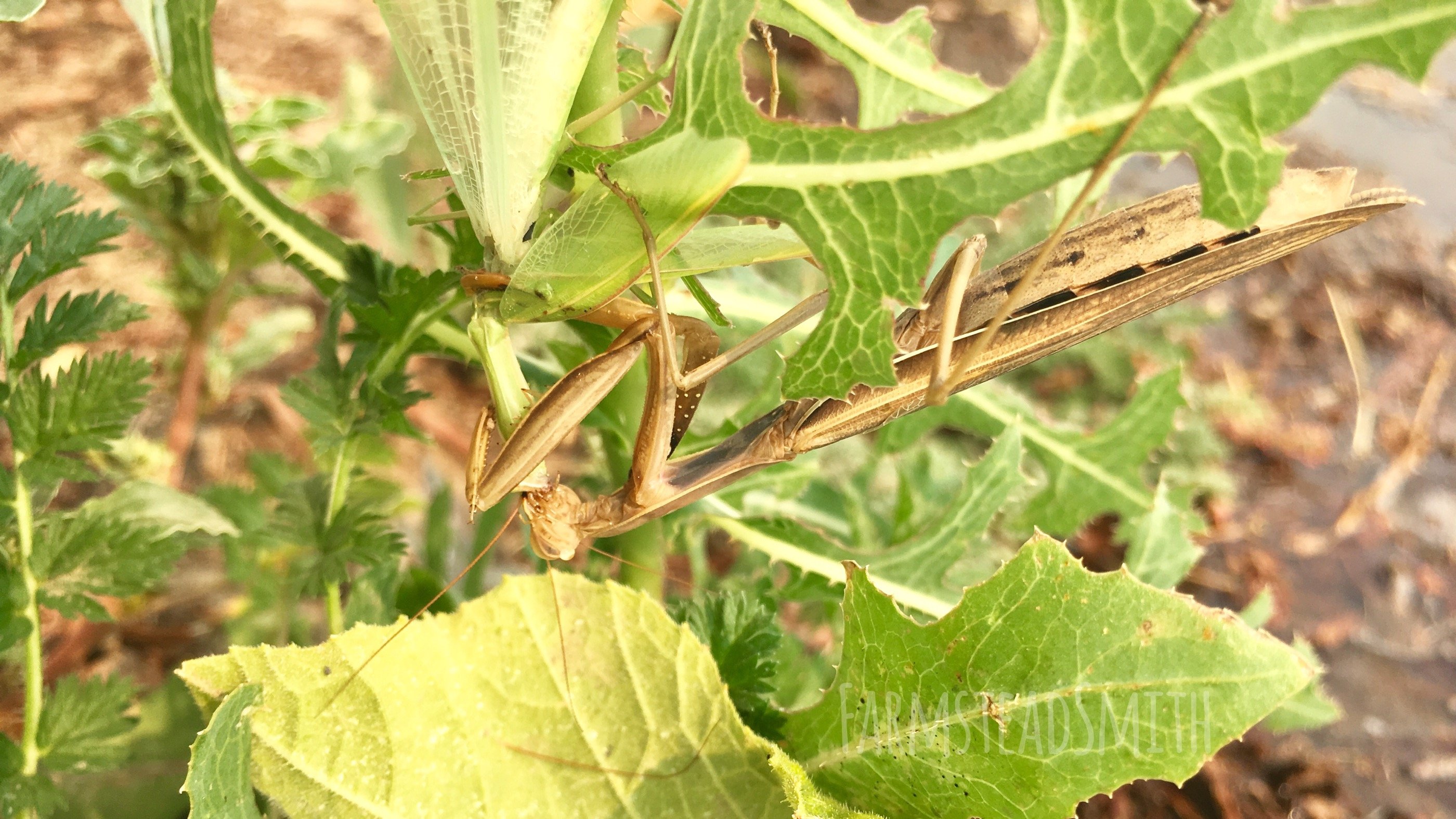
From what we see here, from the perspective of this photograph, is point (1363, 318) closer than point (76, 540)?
No

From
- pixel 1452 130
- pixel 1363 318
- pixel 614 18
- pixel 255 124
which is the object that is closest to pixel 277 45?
pixel 255 124

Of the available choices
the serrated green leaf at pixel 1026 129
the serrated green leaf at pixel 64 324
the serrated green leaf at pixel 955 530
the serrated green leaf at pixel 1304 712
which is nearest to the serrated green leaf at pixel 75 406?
the serrated green leaf at pixel 64 324

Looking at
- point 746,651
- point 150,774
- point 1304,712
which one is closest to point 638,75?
point 746,651

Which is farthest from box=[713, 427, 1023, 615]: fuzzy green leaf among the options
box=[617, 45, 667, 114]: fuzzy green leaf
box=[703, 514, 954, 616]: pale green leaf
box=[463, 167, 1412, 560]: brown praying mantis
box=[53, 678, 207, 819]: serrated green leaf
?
box=[53, 678, 207, 819]: serrated green leaf

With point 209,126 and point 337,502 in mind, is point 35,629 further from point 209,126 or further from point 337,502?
point 209,126

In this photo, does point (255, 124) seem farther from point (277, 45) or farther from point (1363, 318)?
point (1363, 318)

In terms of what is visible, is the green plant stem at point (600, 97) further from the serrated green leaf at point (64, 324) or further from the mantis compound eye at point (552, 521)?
the serrated green leaf at point (64, 324)
